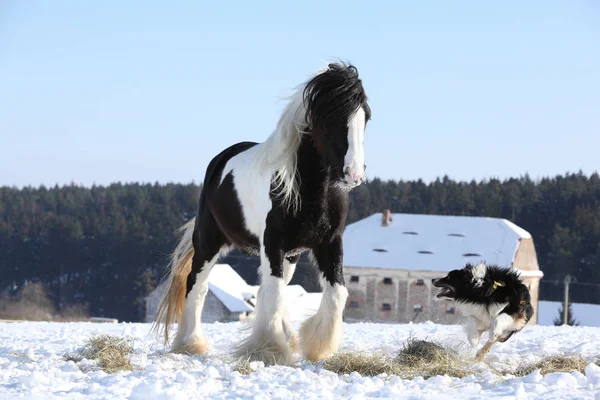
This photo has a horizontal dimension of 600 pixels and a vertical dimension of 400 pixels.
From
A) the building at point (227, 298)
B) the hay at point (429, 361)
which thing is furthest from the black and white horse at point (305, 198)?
the building at point (227, 298)

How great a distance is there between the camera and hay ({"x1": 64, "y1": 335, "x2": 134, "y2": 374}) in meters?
7.46

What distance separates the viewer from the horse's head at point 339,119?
25.0ft

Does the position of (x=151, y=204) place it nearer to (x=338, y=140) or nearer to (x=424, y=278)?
(x=424, y=278)

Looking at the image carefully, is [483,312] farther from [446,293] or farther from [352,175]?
[352,175]

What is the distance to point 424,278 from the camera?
189 feet

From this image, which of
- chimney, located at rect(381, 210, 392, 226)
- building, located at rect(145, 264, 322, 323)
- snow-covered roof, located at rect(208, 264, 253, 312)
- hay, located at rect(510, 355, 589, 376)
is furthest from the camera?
chimney, located at rect(381, 210, 392, 226)

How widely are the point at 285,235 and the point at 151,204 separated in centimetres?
9206

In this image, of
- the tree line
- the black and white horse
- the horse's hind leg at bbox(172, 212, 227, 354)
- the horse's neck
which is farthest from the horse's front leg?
the tree line

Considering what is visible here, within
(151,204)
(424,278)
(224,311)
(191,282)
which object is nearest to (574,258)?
(424,278)

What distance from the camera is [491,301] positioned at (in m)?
8.50

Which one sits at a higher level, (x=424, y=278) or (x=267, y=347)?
(x=267, y=347)

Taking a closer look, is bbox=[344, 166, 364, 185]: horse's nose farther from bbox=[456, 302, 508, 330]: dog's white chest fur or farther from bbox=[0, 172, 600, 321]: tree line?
bbox=[0, 172, 600, 321]: tree line

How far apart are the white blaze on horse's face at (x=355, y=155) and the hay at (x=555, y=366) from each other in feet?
6.82

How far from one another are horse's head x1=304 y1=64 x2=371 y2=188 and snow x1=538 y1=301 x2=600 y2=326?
55.1m
